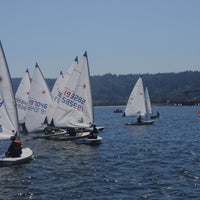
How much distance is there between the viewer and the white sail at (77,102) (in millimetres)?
49969

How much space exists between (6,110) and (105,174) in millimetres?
8411

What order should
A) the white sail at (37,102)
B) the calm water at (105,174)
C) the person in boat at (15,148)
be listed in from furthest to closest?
the white sail at (37,102) < the person in boat at (15,148) < the calm water at (105,174)

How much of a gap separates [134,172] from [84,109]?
19.4 meters

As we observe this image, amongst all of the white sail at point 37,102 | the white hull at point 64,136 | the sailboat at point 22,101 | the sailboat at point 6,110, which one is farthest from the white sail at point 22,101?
the sailboat at point 6,110

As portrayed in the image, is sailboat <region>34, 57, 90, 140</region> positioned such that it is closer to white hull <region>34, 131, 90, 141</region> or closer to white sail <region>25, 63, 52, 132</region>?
white hull <region>34, 131, 90, 141</region>

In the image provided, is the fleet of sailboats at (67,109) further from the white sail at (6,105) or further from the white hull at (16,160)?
the white sail at (6,105)

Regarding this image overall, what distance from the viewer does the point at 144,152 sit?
42344mm

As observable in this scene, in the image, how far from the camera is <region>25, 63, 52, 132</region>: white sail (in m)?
54.4


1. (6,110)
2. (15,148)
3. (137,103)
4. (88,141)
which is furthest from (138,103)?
(6,110)

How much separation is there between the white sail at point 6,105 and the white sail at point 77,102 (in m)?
16.8

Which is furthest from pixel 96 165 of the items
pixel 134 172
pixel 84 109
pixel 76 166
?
pixel 84 109

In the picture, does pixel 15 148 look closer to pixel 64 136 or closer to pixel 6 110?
pixel 6 110

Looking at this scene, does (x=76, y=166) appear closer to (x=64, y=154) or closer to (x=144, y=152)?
(x=64, y=154)

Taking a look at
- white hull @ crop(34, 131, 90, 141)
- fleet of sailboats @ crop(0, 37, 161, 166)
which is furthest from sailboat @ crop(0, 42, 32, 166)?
white hull @ crop(34, 131, 90, 141)
